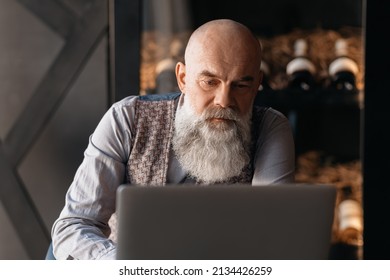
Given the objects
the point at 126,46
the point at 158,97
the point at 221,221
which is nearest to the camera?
the point at 221,221

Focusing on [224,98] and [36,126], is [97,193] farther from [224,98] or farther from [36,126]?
[36,126]

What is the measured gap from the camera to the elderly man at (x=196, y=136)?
5.47 feet

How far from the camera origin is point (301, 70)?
2.65m

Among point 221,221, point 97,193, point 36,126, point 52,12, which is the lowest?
point 221,221

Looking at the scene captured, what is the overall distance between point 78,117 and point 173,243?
1771 mm

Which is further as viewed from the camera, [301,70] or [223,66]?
[301,70]

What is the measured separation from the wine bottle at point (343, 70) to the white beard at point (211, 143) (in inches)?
36.7

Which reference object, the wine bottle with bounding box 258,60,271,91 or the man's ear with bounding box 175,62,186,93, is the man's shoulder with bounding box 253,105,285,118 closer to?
the man's ear with bounding box 175,62,186,93

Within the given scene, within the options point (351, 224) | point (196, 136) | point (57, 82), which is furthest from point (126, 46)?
point (351, 224)

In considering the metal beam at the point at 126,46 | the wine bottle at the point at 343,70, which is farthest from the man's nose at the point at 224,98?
the wine bottle at the point at 343,70

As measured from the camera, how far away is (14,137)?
2.71 meters

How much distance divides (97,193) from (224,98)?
0.34m

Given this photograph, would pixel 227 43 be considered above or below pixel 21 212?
above

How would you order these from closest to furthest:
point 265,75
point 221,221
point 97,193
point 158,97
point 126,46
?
point 221,221
point 97,193
point 158,97
point 126,46
point 265,75
